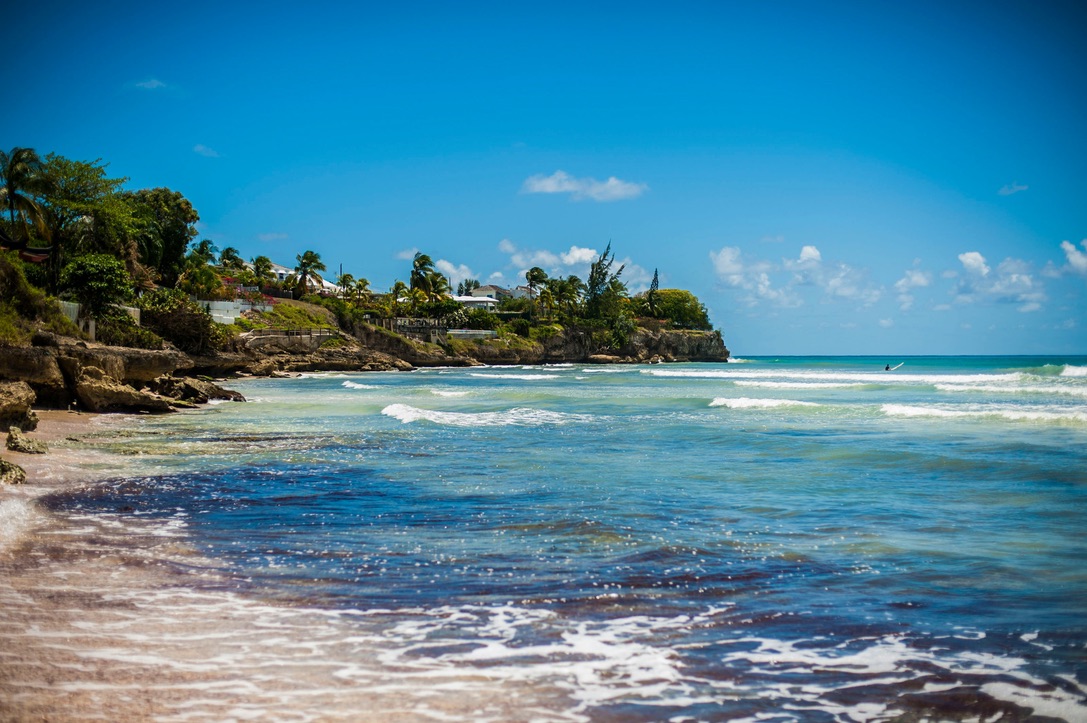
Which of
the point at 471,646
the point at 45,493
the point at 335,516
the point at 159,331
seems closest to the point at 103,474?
the point at 45,493

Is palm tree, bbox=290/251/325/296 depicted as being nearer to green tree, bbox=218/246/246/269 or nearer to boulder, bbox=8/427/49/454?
green tree, bbox=218/246/246/269

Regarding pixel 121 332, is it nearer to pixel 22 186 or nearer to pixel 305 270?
pixel 22 186

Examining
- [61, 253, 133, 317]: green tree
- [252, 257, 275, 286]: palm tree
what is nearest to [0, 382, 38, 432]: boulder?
[61, 253, 133, 317]: green tree

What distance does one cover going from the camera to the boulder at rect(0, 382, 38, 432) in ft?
48.2

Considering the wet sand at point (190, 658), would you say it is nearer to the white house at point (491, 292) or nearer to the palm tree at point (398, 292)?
the palm tree at point (398, 292)

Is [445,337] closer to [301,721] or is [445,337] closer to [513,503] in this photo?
[513,503]

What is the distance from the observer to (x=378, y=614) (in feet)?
18.7

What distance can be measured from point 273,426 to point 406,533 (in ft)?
43.0

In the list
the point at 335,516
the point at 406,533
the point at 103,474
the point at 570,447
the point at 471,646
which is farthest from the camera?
the point at 570,447

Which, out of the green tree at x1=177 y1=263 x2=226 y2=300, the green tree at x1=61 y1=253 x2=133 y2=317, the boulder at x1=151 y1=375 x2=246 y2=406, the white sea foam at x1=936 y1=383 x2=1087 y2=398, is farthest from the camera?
the green tree at x1=177 y1=263 x2=226 y2=300

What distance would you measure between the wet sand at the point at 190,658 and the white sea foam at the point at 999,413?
71.3 feet

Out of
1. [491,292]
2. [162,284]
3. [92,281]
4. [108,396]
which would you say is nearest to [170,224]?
[162,284]

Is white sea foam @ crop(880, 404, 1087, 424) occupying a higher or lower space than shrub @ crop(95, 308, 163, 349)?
lower

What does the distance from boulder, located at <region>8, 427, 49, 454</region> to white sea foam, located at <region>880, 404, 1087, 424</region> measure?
2280 centimetres
